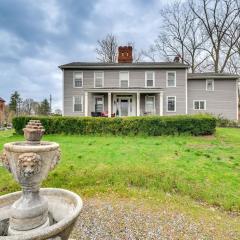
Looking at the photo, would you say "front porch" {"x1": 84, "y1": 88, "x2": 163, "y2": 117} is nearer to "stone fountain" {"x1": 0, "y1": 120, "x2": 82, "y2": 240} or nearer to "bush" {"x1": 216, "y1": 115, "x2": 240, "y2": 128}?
"bush" {"x1": 216, "y1": 115, "x2": 240, "y2": 128}

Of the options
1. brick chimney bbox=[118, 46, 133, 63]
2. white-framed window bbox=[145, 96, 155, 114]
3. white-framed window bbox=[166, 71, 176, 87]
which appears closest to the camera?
white-framed window bbox=[166, 71, 176, 87]

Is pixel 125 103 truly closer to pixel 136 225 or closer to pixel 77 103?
pixel 77 103

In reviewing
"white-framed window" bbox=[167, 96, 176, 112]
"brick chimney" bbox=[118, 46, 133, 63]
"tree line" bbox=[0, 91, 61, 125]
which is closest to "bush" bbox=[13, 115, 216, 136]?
"white-framed window" bbox=[167, 96, 176, 112]

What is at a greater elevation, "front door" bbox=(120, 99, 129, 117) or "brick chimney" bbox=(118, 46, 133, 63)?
"brick chimney" bbox=(118, 46, 133, 63)

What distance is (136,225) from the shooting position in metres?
4.20

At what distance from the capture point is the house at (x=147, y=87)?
24.3 metres

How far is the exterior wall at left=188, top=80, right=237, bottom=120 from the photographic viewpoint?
25.3 meters

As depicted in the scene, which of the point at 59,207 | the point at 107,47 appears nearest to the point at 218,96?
the point at 107,47

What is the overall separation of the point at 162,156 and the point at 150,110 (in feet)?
54.2

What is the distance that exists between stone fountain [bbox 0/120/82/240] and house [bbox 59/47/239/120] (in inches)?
815

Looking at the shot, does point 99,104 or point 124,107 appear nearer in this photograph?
point 99,104

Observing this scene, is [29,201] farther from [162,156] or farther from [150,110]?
[150,110]

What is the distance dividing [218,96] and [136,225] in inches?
939

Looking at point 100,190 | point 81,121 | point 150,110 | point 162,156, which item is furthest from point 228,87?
point 100,190
